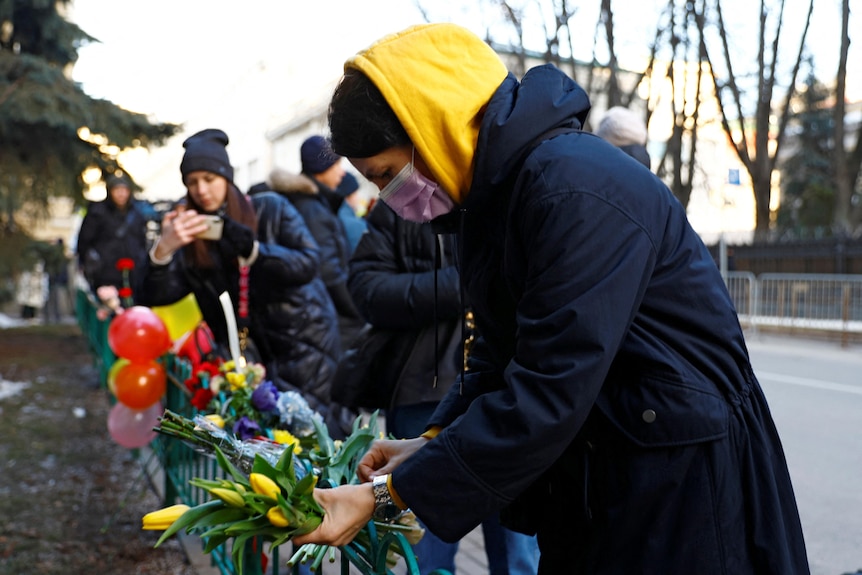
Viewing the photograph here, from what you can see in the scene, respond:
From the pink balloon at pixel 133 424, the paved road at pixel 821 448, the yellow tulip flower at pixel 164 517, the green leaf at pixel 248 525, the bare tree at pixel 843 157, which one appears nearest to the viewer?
the green leaf at pixel 248 525

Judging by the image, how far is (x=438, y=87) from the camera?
5.14 feet

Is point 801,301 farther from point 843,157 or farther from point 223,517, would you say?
point 223,517

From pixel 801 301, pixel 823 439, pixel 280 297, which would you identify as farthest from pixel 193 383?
pixel 801 301

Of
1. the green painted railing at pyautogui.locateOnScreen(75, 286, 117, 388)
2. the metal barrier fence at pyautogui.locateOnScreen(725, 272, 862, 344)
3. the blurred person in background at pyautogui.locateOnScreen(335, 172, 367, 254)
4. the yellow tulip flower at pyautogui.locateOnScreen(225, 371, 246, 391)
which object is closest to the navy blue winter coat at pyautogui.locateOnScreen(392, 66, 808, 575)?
the yellow tulip flower at pyautogui.locateOnScreen(225, 371, 246, 391)

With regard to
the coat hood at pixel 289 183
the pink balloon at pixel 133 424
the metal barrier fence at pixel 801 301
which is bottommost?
the metal barrier fence at pixel 801 301

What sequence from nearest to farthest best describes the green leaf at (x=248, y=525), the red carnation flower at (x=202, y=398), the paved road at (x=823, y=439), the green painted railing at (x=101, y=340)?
the green leaf at (x=248, y=525), the red carnation flower at (x=202, y=398), the paved road at (x=823, y=439), the green painted railing at (x=101, y=340)

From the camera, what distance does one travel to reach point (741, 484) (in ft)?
4.94

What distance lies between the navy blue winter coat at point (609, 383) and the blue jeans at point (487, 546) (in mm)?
1527

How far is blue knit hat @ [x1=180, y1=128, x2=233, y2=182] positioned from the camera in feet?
12.7

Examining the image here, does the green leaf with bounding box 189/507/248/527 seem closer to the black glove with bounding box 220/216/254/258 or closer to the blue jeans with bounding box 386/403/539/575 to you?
the blue jeans with bounding box 386/403/539/575

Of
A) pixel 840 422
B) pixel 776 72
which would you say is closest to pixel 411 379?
pixel 840 422

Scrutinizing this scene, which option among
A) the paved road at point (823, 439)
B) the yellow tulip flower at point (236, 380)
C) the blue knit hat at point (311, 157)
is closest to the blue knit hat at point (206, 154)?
the yellow tulip flower at point (236, 380)

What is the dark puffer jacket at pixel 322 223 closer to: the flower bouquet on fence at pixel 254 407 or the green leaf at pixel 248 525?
the flower bouquet on fence at pixel 254 407

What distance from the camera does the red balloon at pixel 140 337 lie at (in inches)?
200
